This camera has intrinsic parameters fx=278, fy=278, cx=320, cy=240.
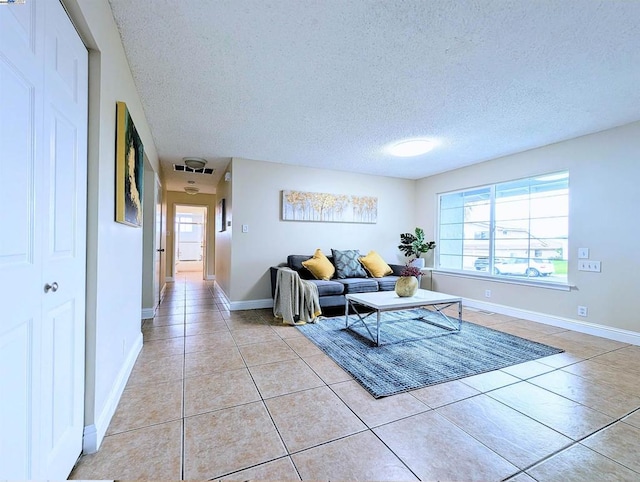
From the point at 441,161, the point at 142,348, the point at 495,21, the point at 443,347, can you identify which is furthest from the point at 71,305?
the point at 441,161

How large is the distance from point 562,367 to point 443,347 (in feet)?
3.07

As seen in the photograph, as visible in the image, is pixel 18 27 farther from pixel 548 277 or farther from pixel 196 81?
pixel 548 277

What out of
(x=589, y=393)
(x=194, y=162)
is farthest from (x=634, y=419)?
(x=194, y=162)

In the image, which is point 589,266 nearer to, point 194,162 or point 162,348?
point 162,348

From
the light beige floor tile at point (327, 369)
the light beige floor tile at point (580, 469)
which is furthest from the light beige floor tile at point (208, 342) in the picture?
the light beige floor tile at point (580, 469)

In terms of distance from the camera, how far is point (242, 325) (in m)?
3.49

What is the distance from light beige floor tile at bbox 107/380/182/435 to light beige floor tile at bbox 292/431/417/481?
0.86 meters

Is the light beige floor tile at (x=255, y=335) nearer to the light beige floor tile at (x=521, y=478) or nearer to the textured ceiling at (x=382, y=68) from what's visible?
the light beige floor tile at (x=521, y=478)

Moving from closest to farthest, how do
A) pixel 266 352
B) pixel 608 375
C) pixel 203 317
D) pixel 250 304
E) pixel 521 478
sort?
pixel 521 478 → pixel 608 375 → pixel 266 352 → pixel 203 317 → pixel 250 304

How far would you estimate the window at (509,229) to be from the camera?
12.0 feet

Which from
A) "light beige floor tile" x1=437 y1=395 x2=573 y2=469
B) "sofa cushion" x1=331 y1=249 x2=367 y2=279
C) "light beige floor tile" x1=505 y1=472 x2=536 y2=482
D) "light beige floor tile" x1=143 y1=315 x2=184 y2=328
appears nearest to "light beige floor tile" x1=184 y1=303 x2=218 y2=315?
"light beige floor tile" x1=143 y1=315 x2=184 y2=328

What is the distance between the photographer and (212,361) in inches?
96.1

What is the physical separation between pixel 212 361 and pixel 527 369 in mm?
2704

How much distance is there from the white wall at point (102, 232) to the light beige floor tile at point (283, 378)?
92 cm
